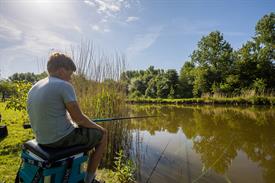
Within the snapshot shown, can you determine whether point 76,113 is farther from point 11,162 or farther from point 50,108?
point 11,162

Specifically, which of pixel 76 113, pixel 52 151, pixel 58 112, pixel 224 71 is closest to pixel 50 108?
pixel 58 112

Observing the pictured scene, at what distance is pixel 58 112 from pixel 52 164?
363 mm

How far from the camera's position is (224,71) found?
73.8 ft

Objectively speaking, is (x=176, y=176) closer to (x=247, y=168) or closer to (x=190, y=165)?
(x=190, y=165)

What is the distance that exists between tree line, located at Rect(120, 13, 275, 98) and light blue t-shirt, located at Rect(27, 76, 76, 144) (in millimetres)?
16585

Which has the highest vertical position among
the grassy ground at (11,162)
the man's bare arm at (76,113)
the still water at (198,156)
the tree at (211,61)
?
the tree at (211,61)

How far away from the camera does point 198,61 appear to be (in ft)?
83.8

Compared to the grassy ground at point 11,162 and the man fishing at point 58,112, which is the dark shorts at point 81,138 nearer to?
the man fishing at point 58,112

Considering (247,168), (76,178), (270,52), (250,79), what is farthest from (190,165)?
(270,52)

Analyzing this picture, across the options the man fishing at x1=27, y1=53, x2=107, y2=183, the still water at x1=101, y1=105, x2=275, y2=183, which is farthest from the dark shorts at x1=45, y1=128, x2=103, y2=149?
the still water at x1=101, y1=105, x2=275, y2=183

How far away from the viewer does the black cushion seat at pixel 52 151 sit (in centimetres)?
154

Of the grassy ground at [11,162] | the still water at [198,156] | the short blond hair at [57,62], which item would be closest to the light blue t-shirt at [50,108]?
the short blond hair at [57,62]

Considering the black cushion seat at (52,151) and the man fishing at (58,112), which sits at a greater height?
the man fishing at (58,112)

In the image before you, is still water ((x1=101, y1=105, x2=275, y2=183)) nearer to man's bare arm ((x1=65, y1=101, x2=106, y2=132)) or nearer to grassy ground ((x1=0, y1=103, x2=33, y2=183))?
grassy ground ((x1=0, y1=103, x2=33, y2=183))
